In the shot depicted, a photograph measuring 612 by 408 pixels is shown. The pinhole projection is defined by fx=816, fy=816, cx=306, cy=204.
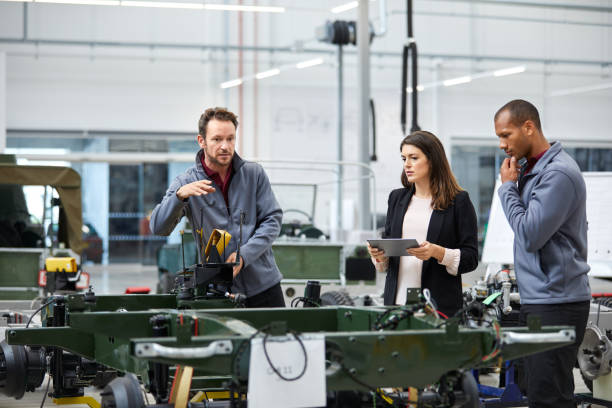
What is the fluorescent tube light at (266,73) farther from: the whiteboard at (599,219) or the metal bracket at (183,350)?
the metal bracket at (183,350)

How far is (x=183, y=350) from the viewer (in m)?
2.03

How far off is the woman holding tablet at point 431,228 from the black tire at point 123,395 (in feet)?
3.57

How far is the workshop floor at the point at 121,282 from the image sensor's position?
5.27m

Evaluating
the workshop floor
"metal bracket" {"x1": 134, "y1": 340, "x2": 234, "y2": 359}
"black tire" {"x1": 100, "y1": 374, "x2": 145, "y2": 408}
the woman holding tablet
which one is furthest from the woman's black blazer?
the workshop floor

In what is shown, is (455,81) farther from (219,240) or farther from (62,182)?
(219,240)

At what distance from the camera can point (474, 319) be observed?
2.62 m

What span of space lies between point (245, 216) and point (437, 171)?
0.80 metres

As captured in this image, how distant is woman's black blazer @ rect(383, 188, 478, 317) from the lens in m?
3.19

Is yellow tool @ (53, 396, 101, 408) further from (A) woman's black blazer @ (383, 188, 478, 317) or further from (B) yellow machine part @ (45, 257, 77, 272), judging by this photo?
(B) yellow machine part @ (45, 257, 77, 272)

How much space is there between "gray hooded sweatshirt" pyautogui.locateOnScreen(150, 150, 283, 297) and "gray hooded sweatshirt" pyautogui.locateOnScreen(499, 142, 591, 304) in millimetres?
1009

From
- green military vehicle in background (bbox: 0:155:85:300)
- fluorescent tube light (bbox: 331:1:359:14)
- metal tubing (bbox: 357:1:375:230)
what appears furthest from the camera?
fluorescent tube light (bbox: 331:1:359:14)

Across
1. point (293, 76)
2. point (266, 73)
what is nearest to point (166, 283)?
point (266, 73)

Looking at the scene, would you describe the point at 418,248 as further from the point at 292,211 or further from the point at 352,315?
the point at 292,211

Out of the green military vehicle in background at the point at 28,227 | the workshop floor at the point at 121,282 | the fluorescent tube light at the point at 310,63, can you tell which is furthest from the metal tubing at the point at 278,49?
the green military vehicle in background at the point at 28,227
